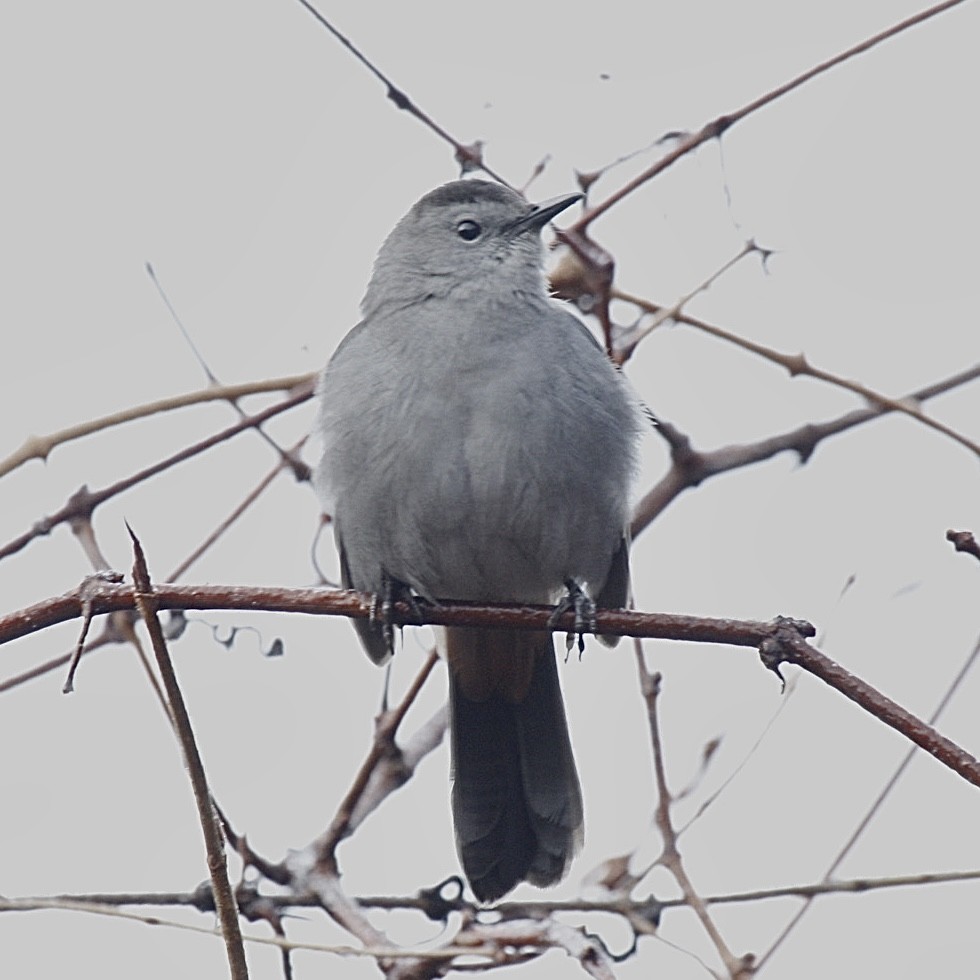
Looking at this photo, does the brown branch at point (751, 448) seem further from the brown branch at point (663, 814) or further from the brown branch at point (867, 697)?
the brown branch at point (867, 697)

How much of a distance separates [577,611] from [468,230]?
187 centimetres

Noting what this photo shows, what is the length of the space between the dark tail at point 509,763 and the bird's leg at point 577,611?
0.49m

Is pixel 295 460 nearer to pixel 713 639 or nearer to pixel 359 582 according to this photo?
pixel 359 582

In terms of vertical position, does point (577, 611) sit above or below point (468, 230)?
below

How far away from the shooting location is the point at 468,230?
17.1 ft

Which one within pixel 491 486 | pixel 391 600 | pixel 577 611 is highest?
pixel 491 486

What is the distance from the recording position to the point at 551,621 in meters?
3.54

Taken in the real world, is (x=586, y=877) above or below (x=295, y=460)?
below

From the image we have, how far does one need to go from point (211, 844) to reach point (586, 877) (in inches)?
78.9

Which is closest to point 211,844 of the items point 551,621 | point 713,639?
point 713,639

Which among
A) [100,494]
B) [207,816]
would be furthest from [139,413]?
[207,816]

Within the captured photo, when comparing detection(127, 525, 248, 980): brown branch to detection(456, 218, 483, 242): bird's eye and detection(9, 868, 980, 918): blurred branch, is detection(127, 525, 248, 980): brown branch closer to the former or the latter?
detection(9, 868, 980, 918): blurred branch

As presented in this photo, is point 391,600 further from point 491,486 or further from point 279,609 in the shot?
point 279,609

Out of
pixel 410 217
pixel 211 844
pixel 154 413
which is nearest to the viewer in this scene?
pixel 211 844
